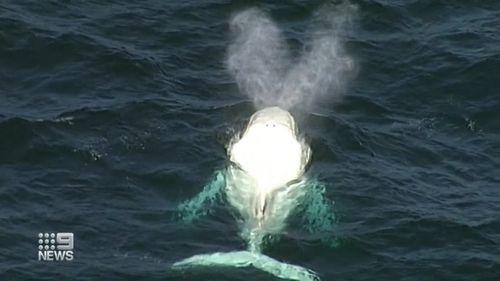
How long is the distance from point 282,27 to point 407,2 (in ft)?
19.6

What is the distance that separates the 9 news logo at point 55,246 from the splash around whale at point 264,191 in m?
3.27

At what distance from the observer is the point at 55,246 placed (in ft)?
127

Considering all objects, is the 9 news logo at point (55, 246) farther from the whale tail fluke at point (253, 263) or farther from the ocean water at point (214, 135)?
the whale tail fluke at point (253, 263)

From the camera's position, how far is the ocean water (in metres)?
39.3

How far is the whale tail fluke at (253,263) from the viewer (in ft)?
125

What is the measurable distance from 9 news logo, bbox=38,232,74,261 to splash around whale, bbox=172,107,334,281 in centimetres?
327

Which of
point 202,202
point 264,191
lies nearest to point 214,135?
point 202,202

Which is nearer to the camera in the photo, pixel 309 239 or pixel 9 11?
pixel 309 239

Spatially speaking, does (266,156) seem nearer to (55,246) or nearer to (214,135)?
(214,135)

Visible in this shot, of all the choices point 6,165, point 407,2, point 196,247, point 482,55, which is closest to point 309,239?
point 196,247

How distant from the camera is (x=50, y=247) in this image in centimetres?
3872

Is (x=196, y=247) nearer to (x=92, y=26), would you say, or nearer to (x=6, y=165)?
(x=6, y=165)

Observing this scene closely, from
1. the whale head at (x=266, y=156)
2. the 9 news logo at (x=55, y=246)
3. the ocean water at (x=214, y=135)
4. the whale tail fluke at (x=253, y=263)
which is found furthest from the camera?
the whale head at (x=266, y=156)

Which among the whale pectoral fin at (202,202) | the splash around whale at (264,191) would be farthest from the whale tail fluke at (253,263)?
the whale pectoral fin at (202,202)
